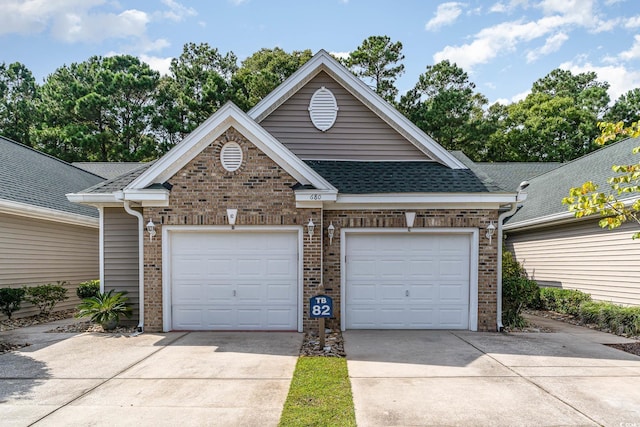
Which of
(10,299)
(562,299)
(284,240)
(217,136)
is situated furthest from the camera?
(562,299)

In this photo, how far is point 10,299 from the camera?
31.5 feet

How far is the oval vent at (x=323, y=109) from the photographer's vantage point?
10.1 m

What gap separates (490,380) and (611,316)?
18.1 feet

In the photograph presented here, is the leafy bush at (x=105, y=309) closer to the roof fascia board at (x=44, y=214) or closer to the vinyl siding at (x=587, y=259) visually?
the roof fascia board at (x=44, y=214)

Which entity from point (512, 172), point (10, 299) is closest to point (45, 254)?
point (10, 299)

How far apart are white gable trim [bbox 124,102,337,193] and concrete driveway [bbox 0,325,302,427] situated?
123 inches

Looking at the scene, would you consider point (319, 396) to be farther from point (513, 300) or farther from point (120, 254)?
point (120, 254)

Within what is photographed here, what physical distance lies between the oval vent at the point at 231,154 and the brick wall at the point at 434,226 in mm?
2148

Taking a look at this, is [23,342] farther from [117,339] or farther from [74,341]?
[117,339]

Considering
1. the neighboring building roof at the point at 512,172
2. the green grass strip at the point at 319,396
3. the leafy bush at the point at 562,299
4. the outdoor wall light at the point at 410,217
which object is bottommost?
the leafy bush at the point at 562,299

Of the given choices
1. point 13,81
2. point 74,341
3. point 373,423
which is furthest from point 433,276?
point 13,81

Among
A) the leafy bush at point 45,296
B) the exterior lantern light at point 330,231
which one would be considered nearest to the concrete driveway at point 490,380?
the exterior lantern light at point 330,231

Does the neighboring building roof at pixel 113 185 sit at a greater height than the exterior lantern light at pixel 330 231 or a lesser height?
greater

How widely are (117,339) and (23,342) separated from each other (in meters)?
1.77
